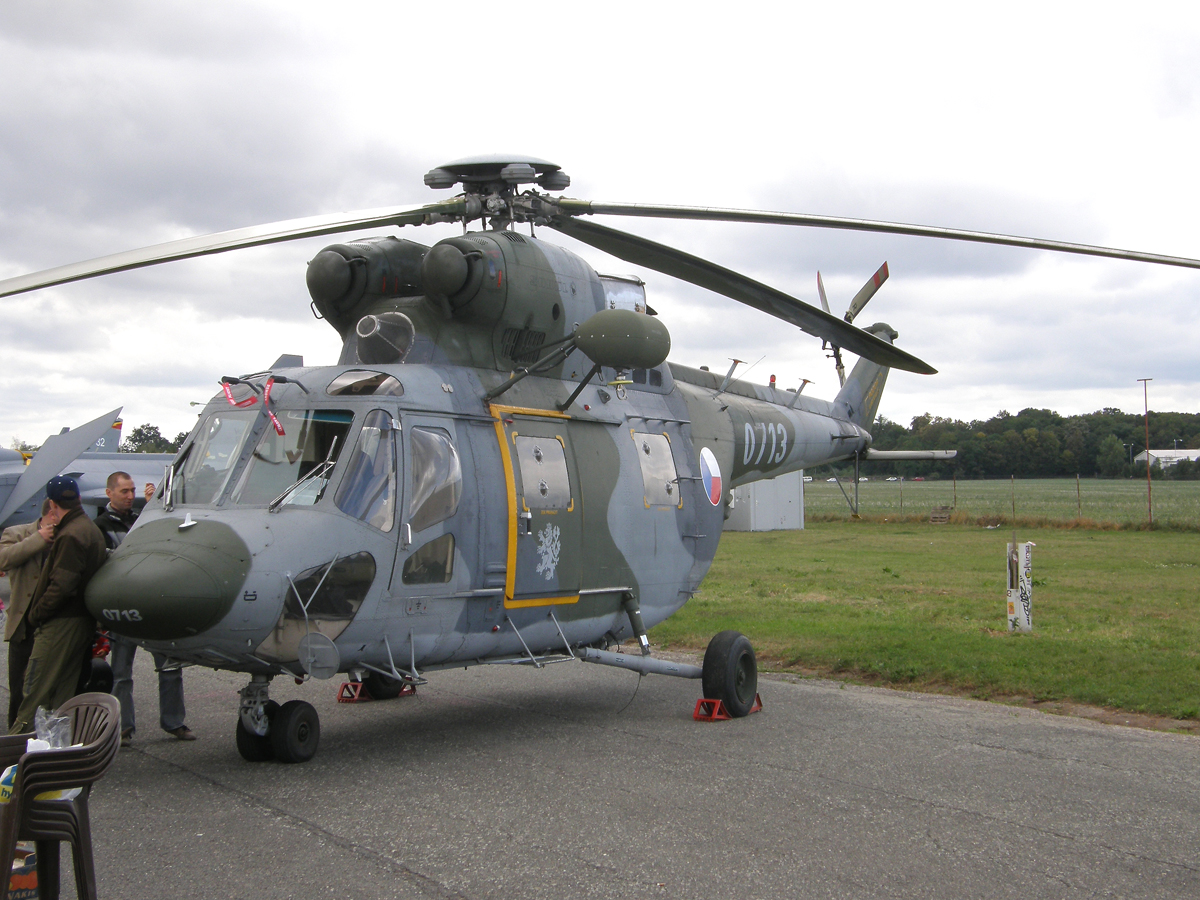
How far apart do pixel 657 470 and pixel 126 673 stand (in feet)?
14.6

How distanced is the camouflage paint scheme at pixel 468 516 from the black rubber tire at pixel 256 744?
49 centimetres

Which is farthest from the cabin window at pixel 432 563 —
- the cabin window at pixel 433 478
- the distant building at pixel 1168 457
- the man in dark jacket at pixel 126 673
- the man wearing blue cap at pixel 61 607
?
the distant building at pixel 1168 457

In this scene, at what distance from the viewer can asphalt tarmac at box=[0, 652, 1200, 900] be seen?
4375 millimetres

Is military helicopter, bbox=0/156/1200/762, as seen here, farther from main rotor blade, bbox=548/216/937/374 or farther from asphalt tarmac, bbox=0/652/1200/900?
asphalt tarmac, bbox=0/652/1200/900

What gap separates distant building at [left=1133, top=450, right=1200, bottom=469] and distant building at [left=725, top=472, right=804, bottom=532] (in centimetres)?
4210

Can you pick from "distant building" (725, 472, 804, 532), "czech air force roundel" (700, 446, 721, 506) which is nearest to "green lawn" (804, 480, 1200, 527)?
"distant building" (725, 472, 804, 532)

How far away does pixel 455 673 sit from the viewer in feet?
34.0

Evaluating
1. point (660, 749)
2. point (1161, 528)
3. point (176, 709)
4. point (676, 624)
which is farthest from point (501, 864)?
point (1161, 528)

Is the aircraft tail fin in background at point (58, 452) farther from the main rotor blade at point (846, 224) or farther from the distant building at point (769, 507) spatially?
the distant building at point (769, 507)

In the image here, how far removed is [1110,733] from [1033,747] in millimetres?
968

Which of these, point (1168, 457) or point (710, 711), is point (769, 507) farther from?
point (1168, 457)

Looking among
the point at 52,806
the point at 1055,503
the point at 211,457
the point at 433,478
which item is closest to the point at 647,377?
the point at 433,478

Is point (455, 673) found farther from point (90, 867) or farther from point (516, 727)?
point (90, 867)

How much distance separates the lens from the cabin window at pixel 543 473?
730 centimetres
